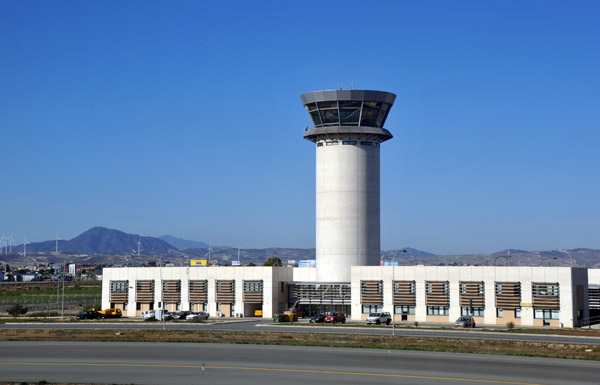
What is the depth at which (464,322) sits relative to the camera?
83875 mm

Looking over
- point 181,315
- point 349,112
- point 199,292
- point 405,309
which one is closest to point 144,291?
point 199,292

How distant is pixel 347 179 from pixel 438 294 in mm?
21154

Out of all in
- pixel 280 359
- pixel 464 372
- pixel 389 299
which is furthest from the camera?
pixel 389 299

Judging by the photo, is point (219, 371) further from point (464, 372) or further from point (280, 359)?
point (464, 372)

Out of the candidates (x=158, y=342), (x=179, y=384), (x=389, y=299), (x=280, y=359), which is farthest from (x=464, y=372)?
(x=389, y=299)

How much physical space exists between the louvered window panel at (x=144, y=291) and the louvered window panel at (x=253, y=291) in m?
15.9

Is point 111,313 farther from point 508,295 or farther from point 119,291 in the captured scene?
point 508,295

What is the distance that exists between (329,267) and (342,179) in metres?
13.0

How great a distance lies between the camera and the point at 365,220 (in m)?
103

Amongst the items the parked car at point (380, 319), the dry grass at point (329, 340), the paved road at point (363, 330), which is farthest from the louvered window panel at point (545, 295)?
the dry grass at point (329, 340)

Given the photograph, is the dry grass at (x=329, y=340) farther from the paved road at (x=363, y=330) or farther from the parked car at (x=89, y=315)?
the parked car at (x=89, y=315)

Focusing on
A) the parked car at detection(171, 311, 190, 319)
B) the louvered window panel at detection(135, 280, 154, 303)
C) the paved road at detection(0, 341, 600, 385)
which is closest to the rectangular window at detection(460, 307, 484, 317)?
the parked car at detection(171, 311, 190, 319)

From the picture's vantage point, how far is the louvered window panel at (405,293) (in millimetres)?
96125

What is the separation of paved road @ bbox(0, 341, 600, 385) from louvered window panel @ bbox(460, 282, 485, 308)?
133ft
